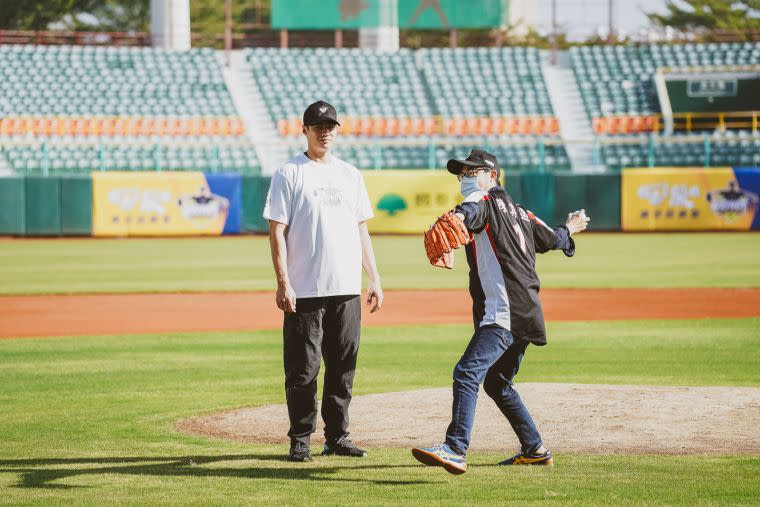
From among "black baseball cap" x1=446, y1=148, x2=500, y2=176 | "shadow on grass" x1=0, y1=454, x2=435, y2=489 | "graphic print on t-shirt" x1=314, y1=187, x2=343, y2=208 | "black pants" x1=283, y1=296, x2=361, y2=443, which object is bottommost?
"shadow on grass" x1=0, y1=454, x2=435, y2=489

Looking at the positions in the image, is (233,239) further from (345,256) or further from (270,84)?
(345,256)

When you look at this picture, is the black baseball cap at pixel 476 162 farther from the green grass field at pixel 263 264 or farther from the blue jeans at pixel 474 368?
the green grass field at pixel 263 264

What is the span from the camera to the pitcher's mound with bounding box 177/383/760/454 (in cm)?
721

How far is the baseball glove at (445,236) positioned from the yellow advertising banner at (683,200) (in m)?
28.3

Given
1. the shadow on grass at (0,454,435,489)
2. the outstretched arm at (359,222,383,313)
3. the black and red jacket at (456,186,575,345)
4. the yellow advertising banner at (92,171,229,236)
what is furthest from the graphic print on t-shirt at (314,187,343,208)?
the yellow advertising banner at (92,171,229,236)

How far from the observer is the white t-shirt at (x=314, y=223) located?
6.80m

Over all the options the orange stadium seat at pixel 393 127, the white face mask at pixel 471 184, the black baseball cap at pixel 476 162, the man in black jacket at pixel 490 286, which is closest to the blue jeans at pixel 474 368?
the man in black jacket at pixel 490 286

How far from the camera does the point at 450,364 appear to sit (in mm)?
11180

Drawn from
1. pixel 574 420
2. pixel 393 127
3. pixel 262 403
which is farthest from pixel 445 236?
pixel 393 127

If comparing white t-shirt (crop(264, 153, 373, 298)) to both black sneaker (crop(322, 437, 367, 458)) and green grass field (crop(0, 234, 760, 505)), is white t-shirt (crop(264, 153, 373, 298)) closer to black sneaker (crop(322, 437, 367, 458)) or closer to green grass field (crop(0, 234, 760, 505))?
black sneaker (crop(322, 437, 367, 458))

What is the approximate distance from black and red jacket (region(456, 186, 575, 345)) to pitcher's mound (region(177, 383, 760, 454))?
1124mm

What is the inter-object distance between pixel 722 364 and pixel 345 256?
5.30 meters

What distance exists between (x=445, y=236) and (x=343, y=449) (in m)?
1.71

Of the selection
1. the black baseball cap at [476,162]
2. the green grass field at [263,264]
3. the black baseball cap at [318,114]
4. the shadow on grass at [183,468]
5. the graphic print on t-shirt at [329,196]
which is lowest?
the green grass field at [263,264]
